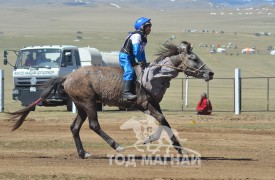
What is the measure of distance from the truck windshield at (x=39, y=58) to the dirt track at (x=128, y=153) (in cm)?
744

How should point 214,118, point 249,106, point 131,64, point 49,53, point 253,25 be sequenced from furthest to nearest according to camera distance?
point 253,25
point 249,106
point 49,53
point 214,118
point 131,64

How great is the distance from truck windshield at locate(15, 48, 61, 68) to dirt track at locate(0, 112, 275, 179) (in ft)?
24.4

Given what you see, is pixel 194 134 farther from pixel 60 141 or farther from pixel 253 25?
pixel 253 25

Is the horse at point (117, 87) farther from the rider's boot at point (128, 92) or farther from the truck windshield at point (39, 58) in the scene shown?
the truck windshield at point (39, 58)

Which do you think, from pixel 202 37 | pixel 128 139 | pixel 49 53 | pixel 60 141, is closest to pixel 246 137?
pixel 128 139

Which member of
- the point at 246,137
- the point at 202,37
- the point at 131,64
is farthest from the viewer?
the point at 202,37

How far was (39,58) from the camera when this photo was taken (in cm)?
3088

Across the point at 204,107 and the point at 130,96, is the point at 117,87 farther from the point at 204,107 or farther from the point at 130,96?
the point at 204,107

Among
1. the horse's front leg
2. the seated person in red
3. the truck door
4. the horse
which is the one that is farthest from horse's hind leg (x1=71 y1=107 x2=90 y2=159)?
the truck door

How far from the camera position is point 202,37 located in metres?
128

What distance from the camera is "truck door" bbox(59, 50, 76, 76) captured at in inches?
1209

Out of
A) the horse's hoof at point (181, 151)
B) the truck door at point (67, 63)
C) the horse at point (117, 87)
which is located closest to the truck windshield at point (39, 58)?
the truck door at point (67, 63)

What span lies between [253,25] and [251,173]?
184 meters

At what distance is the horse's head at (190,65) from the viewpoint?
15.0m
